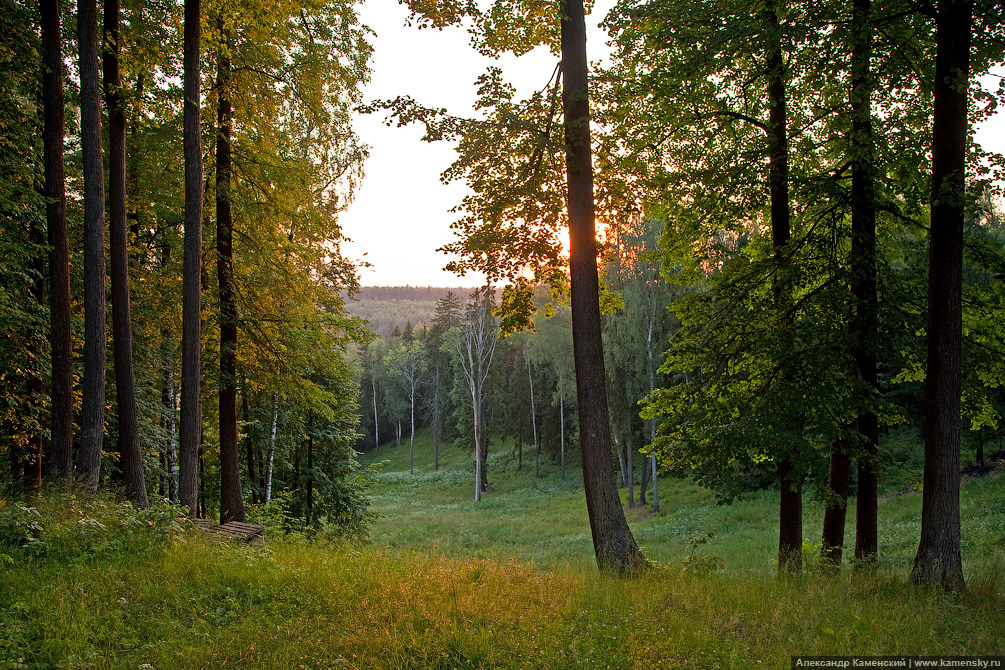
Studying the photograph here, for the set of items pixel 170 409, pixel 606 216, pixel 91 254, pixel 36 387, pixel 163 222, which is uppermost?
pixel 163 222

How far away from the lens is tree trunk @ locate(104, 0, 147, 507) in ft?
27.2

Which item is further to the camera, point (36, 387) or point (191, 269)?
point (36, 387)

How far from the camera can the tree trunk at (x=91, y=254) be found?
7.92m

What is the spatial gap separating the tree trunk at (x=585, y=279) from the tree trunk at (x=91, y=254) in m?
6.84

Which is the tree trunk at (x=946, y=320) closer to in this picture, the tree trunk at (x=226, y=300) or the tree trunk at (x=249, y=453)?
the tree trunk at (x=226, y=300)

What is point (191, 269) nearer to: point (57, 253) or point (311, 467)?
point (57, 253)

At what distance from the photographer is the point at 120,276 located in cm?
852

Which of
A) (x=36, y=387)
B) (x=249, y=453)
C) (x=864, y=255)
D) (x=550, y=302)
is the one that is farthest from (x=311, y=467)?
(x=864, y=255)

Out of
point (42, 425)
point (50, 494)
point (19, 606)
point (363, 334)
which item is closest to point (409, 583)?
point (19, 606)

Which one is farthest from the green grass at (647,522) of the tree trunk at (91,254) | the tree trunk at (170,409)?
the tree trunk at (170,409)

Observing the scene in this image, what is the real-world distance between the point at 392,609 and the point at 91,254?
7037mm

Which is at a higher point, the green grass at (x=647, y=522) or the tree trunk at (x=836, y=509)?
the tree trunk at (x=836, y=509)

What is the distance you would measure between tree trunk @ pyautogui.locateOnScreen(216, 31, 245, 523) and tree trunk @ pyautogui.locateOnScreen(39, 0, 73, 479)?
219 cm

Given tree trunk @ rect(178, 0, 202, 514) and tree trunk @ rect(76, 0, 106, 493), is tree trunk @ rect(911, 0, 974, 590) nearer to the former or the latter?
tree trunk @ rect(178, 0, 202, 514)
